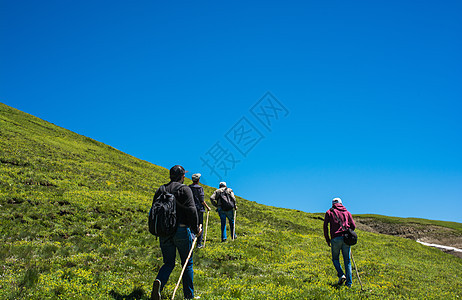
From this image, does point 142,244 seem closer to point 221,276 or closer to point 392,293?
point 221,276

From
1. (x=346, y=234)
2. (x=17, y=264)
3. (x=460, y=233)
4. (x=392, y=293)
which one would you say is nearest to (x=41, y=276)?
(x=17, y=264)

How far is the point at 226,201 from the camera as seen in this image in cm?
1666

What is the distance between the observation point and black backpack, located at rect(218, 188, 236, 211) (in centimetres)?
1668

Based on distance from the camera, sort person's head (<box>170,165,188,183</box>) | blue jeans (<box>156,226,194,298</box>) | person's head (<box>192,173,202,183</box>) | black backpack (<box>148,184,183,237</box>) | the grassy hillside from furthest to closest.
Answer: person's head (<box>192,173,202,183</box>) → the grassy hillside → person's head (<box>170,165,188,183</box>) → blue jeans (<box>156,226,194,298</box>) → black backpack (<box>148,184,183,237</box>)

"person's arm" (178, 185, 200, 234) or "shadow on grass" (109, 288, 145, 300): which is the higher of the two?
"person's arm" (178, 185, 200, 234)

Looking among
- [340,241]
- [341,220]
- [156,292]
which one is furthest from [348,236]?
[156,292]

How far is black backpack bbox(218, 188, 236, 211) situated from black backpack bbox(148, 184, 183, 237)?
9466mm

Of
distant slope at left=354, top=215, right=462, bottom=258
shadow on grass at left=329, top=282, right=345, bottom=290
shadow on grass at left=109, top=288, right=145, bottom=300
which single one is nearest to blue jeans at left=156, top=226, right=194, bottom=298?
shadow on grass at left=109, top=288, right=145, bottom=300

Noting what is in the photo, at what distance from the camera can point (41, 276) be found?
27.9 feet

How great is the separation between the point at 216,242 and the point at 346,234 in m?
8.43

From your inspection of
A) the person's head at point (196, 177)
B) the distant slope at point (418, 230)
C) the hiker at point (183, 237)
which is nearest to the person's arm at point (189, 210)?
the hiker at point (183, 237)

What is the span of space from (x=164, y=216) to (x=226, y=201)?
9.70 meters

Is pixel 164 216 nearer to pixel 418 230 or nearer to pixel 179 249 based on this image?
pixel 179 249

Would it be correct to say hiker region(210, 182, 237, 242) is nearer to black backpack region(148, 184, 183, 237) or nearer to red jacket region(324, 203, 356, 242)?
red jacket region(324, 203, 356, 242)
